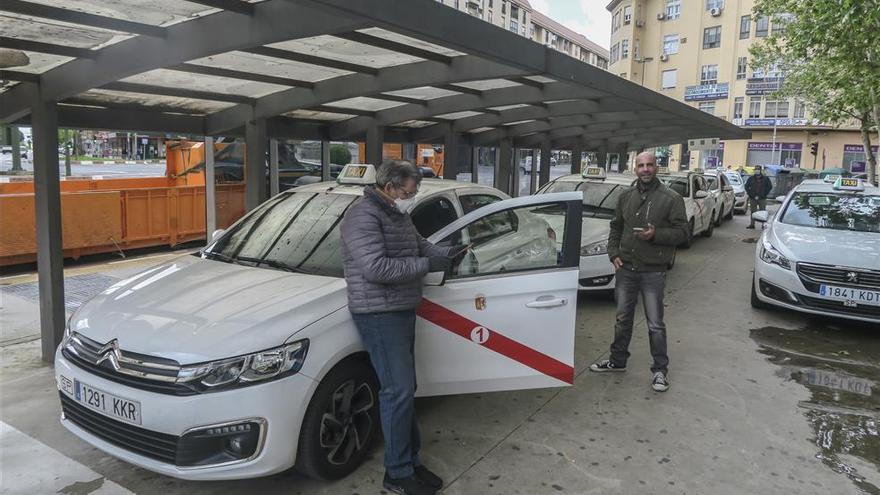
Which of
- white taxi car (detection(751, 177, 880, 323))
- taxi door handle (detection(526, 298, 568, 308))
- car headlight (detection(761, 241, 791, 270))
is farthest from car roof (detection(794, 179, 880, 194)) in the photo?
taxi door handle (detection(526, 298, 568, 308))

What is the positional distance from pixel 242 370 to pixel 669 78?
59.6 metres

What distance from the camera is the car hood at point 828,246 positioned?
6.16 m

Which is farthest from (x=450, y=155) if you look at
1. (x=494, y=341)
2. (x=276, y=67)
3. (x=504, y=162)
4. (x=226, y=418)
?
(x=226, y=418)

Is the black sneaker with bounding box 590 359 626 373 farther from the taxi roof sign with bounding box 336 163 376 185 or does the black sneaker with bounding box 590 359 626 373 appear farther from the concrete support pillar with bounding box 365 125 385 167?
the concrete support pillar with bounding box 365 125 385 167

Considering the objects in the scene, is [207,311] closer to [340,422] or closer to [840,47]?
[340,422]

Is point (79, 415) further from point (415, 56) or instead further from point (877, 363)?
→ point (877, 363)

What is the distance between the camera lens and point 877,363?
5629 millimetres

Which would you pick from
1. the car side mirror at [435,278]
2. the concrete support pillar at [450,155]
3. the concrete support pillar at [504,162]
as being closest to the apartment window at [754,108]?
the concrete support pillar at [504,162]

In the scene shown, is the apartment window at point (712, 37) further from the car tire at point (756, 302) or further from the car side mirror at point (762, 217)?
the car tire at point (756, 302)

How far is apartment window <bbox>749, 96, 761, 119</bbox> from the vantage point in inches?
1969

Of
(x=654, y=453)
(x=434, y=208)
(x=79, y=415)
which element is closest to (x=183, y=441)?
(x=79, y=415)

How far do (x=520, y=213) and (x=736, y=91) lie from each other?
53743 mm

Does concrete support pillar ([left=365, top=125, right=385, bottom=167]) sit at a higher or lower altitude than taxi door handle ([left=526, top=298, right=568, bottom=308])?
higher

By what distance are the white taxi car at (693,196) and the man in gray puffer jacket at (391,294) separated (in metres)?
9.11
